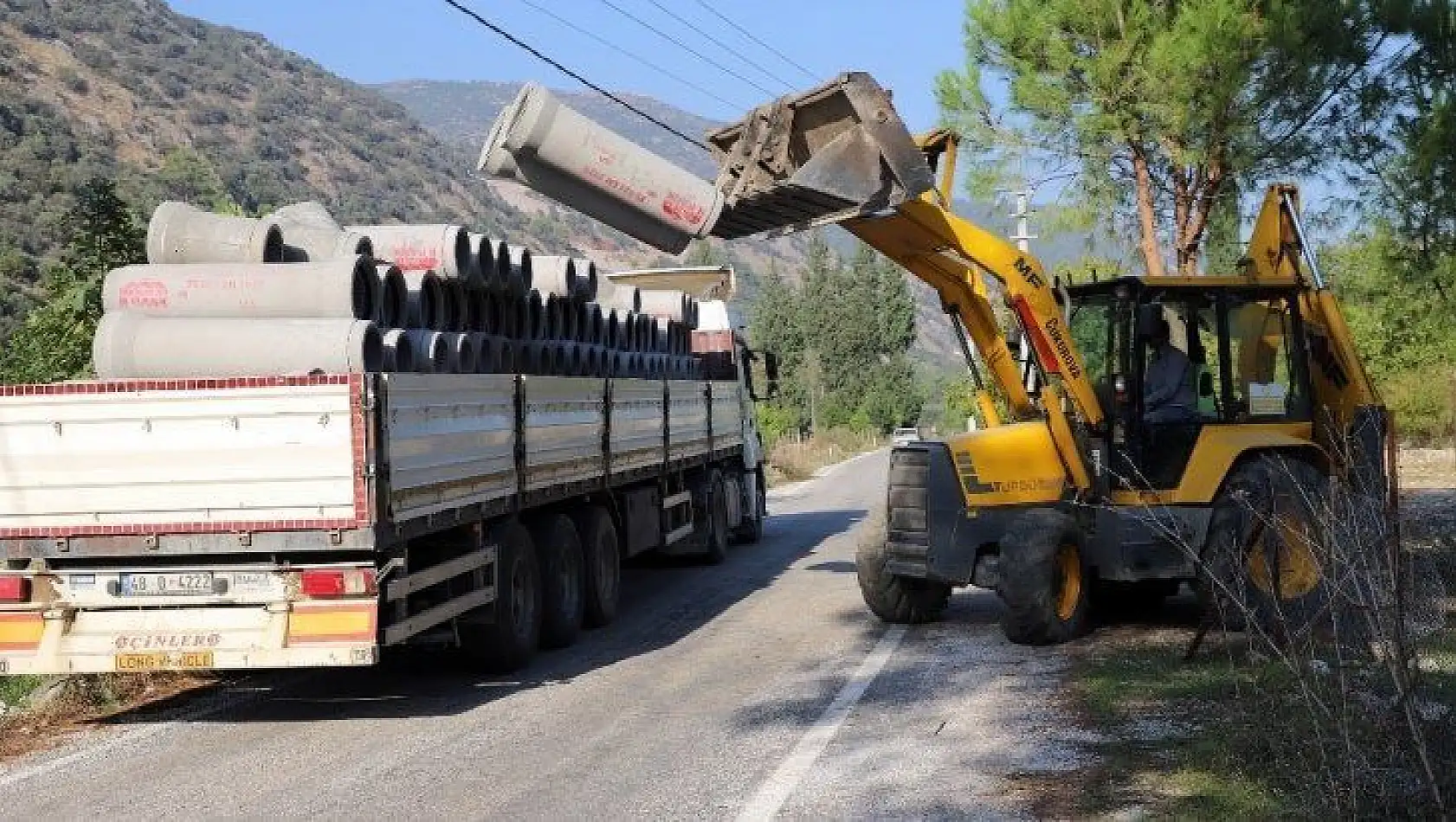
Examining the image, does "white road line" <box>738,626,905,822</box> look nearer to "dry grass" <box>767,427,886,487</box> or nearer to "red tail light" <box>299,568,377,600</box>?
"red tail light" <box>299,568,377,600</box>

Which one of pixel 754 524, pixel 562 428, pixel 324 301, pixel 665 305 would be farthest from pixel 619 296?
pixel 324 301

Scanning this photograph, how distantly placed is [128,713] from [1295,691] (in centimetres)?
669

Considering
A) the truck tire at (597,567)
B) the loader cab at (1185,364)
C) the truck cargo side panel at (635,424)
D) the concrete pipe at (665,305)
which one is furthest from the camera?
the concrete pipe at (665,305)

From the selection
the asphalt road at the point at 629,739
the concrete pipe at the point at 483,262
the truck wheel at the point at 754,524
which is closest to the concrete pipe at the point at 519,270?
the concrete pipe at the point at 483,262

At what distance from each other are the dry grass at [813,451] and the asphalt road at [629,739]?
29.4 meters

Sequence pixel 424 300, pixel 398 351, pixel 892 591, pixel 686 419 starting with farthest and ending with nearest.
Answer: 1. pixel 686 419
2. pixel 892 591
3. pixel 424 300
4. pixel 398 351

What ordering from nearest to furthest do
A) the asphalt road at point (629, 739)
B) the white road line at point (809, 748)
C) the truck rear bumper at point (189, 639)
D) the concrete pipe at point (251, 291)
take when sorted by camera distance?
the white road line at point (809, 748)
the asphalt road at point (629, 739)
the truck rear bumper at point (189, 639)
the concrete pipe at point (251, 291)

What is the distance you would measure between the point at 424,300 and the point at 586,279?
113 inches

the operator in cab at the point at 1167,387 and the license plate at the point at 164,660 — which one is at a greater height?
the operator in cab at the point at 1167,387

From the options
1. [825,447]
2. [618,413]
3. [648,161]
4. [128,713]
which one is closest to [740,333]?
[618,413]

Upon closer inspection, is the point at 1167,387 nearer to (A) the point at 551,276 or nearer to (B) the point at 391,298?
(A) the point at 551,276

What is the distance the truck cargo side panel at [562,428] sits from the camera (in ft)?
35.6

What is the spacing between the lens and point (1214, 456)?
11.0 metres

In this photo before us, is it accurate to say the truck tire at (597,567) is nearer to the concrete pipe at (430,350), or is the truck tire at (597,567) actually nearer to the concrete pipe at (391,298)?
the concrete pipe at (430,350)
